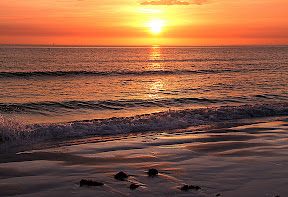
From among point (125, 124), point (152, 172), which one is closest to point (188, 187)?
point (152, 172)

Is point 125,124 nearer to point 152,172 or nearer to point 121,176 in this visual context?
point 152,172

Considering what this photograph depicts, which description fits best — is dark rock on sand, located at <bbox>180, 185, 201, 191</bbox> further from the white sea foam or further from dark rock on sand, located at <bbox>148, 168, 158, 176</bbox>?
the white sea foam

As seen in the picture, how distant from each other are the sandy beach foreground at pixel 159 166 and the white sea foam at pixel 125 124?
5.50 feet

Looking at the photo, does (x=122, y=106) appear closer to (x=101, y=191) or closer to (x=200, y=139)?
(x=200, y=139)

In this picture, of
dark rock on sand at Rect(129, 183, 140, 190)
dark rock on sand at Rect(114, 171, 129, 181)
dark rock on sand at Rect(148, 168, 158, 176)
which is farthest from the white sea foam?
dark rock on sand at Rect(129, 183, 140, 190)

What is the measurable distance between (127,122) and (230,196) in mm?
8193

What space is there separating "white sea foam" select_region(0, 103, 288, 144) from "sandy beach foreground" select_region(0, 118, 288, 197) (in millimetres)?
1675

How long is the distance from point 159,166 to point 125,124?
5.66 metres

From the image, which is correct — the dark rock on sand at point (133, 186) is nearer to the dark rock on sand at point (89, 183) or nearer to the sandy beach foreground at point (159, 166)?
the sandy beach foreground at point (159, 166)

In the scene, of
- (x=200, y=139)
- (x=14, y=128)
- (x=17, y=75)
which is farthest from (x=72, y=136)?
(x=17, y=75)

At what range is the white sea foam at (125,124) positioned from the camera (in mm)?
10609

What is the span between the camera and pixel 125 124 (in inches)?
491

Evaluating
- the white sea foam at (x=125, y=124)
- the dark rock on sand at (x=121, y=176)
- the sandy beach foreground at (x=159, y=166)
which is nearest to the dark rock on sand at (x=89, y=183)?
the sandy beach foreground at (x=159, y=166)

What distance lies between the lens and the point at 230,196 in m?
5.22
